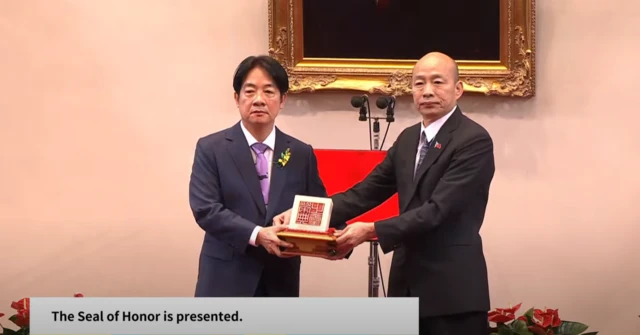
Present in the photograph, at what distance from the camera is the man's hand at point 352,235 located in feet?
7.76

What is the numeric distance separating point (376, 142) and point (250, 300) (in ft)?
6.56

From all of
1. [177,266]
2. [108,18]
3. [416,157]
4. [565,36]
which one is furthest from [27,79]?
[565,36]

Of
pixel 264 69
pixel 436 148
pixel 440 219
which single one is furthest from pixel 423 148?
pixel 264 69

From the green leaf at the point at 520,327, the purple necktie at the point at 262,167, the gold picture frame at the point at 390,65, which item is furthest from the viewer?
the gold picture frame at the point at 390,65

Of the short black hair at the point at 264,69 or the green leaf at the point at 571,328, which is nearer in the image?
the short black hair at the point at 264,69

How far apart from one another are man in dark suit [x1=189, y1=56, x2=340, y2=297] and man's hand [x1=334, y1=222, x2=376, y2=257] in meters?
0.17

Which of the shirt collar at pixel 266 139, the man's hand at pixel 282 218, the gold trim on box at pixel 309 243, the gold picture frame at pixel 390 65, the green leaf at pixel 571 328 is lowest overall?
the green leaf at pixel 571 328

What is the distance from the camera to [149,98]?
3.83m

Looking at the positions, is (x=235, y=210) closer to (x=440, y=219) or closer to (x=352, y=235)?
(x=352, y=235)

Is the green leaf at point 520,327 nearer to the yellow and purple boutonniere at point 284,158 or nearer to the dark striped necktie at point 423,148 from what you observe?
the dark striped necktie at point 423,148

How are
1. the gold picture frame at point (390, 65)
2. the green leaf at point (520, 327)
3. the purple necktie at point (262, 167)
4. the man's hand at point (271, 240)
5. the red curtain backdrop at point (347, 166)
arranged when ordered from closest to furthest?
1. the man's hand at point (271, 240)
2. the purple necktie at point (262, 167)
3. the red curtain backdrop at point (347, 166)
4. the green leaf at point (520, 327)
5. the gold picture frame at point (390, 65)
